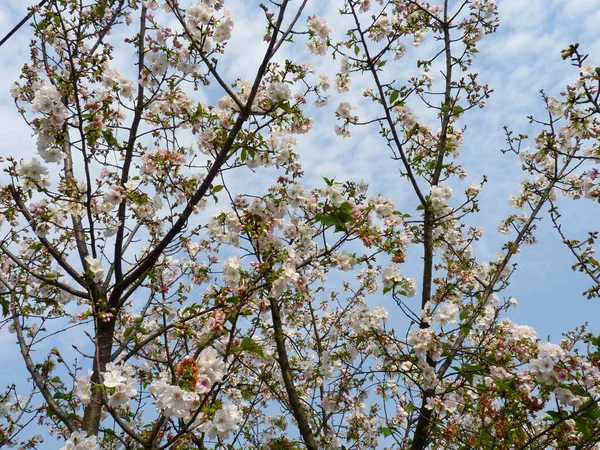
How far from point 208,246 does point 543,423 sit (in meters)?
4.45

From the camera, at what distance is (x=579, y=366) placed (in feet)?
12.2

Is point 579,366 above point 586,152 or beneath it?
beneath

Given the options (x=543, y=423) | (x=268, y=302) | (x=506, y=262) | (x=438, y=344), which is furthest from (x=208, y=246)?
(x=543, y=423)

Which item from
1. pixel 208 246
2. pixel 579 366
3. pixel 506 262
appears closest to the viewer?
pixel 579 366

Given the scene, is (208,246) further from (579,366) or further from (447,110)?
(579,366)

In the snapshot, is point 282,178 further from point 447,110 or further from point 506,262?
point 506,262

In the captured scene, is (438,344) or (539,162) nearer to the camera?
(438,344)

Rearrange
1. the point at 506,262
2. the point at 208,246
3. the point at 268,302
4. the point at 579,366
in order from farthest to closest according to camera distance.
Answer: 1. the point at 208,246
2. the point at 506,262
3. the point at 268,302
4. the point at 579,366

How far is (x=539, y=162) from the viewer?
21.4 feet

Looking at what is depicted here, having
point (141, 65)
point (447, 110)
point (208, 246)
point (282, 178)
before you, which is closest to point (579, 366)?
point (282, 178)

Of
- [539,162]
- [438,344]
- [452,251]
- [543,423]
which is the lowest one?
[543,423]

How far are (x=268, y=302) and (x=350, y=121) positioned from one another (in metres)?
2.63

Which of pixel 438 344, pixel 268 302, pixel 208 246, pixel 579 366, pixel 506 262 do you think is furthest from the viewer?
pixel 208 246

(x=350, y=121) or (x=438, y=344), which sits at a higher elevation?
(x=350, y=121)
